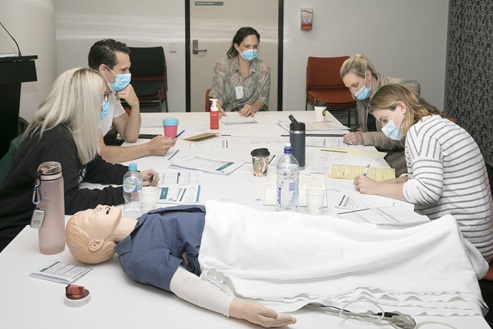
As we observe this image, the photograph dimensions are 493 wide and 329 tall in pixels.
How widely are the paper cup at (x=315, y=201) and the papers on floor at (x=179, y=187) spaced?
473 millimetres

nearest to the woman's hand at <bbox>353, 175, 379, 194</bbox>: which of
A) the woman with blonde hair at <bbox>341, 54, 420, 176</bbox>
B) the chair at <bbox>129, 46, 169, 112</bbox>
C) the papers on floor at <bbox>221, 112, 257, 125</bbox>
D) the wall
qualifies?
the woman with blonde hair at <bbox>341, 54, 420, 176</bbox>

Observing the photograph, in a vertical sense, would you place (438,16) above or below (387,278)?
above

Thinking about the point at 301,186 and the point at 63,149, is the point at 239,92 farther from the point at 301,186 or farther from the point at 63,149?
the point at 63,149

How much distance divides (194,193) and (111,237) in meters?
0.69

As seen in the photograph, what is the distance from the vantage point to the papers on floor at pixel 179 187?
2350 mm

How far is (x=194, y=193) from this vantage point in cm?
242

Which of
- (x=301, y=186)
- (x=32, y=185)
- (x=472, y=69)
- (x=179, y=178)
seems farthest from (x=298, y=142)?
(x=472, y=69)

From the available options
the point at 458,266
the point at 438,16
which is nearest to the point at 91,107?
the point at 458,266

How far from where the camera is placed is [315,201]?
7.03 ft

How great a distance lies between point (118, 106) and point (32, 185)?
56.3 inches

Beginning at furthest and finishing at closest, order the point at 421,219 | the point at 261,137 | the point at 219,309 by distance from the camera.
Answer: the point at 261,137 → the point at 421,219 → the point at 219,309

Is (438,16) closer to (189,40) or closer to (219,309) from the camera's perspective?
(189,40)

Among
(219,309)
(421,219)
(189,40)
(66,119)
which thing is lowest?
(219,309)

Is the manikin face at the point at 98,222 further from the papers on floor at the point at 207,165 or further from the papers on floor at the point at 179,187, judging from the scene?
the papers on floor at the point at 207,165
